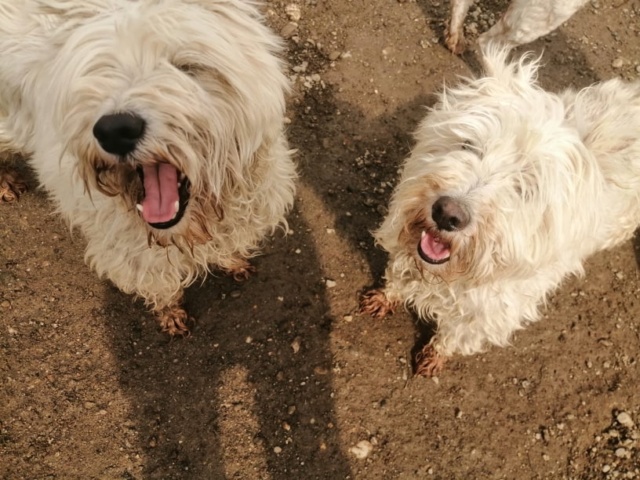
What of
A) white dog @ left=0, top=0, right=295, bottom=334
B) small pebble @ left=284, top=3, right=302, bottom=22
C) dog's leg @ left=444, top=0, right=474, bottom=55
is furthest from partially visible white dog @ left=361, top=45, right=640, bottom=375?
small pebble @ left=284, top=3, right=302, bottom=22

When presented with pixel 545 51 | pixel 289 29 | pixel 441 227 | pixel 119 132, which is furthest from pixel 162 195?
pixel 545 51

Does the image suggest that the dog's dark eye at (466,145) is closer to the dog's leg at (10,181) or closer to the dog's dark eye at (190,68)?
the dog's dark eye at (190,68)

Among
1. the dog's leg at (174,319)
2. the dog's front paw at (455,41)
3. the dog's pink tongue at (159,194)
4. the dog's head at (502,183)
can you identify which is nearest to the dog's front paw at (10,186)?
the dog's leg at (174,319)

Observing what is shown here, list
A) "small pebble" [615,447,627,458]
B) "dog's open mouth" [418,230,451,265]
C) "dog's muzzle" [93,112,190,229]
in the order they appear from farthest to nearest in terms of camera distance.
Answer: "small pebble" [615,447,627,458], "dog's open mouth" [418,230,451,265], "dog's muzzle" [93,112,190,229]

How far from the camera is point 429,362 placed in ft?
13.0

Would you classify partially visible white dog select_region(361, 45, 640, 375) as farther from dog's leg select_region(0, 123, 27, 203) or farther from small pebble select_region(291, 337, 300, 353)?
dog's leg select_region(0, 123, 27, 203)

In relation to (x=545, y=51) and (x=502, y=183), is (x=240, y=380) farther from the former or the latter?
(x=545, y=51)

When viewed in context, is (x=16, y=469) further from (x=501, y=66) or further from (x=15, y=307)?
(x=501, y=66)

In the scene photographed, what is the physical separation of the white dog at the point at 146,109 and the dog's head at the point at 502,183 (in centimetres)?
94

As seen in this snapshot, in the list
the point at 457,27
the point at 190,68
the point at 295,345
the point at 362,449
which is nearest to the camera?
the point at 190,68

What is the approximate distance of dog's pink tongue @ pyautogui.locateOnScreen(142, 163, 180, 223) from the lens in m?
2.43

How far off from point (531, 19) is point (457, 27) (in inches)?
40.1

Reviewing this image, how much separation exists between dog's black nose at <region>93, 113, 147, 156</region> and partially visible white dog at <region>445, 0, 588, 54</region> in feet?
9.54

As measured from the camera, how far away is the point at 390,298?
13.3ft
